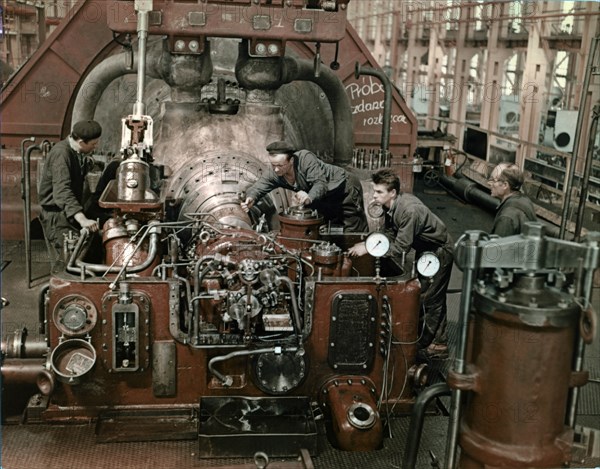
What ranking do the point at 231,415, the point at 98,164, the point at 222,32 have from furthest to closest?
the point at 98,164
the point at 222,32
the point at 231,415

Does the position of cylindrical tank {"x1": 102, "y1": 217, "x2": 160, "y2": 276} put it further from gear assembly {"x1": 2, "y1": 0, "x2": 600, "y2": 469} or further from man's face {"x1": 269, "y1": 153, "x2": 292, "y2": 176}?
man's face {"x1": 269, "y1": 153, "x2": 292, "y2": 176}

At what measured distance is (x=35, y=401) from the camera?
375cm

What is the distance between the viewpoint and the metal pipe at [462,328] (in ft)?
7.72

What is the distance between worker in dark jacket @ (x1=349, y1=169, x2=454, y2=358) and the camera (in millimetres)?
4301

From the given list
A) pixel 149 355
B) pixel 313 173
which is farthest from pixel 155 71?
pixel 149 355

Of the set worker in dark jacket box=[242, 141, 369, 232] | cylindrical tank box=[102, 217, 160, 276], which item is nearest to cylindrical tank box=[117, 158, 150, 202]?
cylindrical tank box=[102, 217, 160, 276]

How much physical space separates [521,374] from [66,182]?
3.53 metres

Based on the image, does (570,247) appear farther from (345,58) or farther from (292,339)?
(345,58)

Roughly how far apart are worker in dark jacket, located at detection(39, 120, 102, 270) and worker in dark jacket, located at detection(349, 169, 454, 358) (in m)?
1.82

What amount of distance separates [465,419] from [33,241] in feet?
18.0

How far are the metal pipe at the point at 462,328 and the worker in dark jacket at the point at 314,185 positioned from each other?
2082 mm

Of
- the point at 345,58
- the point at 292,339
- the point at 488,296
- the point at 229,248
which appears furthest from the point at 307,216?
the point at 345,58

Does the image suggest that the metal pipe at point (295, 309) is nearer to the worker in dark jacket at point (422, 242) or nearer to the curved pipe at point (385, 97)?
the worker in dark jacket at point (422, 242)

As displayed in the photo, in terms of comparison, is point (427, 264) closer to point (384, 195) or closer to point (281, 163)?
point (384, 195)
